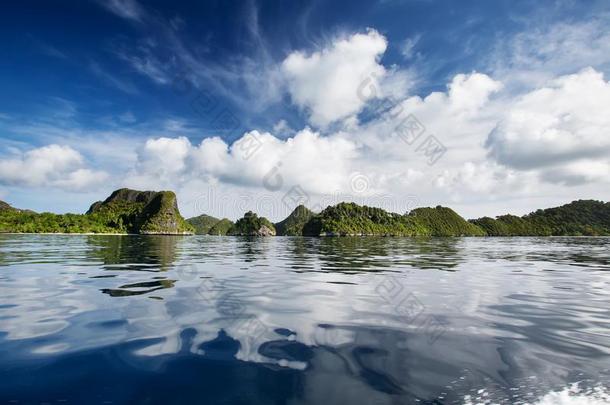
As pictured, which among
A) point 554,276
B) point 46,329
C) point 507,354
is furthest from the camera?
point 554,276

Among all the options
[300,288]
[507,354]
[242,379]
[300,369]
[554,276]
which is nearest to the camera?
[242,379]

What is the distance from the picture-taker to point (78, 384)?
5391 millimetres

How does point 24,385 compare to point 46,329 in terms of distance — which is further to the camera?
point 46,329

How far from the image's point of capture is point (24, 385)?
17.4ft

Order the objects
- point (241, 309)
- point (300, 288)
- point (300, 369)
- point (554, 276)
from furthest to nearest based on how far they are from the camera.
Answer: point (554, 276) < point (300, 288) < point (241, 309) < point (300, 369)

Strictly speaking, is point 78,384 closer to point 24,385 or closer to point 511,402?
point 24,385

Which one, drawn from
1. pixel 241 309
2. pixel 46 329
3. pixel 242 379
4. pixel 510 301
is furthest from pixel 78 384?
pixel 510 301

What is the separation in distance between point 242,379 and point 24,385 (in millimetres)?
3450

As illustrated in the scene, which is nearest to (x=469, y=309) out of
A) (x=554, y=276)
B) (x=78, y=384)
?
(x=78, y=384)

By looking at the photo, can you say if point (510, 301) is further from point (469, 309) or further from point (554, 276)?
point (554, 276)

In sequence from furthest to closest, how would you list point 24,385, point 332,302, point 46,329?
point 332,302 → point 46,329 → point 24,385

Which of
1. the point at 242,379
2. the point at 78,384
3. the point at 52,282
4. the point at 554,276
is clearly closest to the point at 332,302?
the point at 242,379

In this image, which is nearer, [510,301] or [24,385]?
[24,385]

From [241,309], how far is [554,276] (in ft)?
68.4
